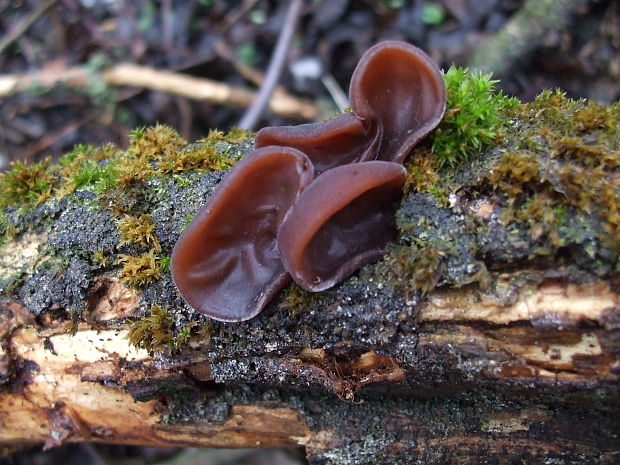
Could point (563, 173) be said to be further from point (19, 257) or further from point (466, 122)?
point (19, 257)

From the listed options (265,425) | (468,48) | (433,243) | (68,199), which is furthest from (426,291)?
(468,48)

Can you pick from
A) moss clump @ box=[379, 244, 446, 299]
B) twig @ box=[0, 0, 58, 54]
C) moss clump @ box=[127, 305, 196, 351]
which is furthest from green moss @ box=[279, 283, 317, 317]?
twig @ box=[0, 0, 58, 54]

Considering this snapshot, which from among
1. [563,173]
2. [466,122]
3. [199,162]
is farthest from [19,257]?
[563,173]

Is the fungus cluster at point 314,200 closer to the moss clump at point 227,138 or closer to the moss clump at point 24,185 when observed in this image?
the moss clump at point 227,138

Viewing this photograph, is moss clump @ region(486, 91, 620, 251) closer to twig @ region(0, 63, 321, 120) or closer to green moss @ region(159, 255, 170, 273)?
green moss @ region(159, 255, 170, 273)

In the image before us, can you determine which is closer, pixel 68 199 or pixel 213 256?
pixel 213 256

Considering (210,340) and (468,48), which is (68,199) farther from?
(468,48)
